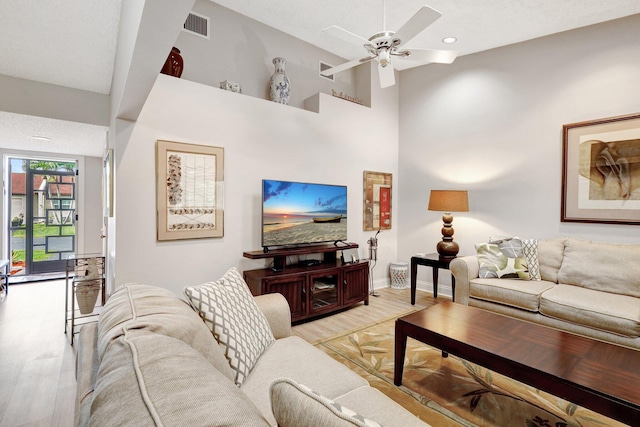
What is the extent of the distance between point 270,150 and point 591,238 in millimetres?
3518

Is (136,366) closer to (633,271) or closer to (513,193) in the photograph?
(633,271)

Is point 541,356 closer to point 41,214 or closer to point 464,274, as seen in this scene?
point 464,274

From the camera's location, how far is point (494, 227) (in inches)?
155

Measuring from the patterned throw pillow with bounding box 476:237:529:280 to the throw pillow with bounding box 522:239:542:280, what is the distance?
0.05m

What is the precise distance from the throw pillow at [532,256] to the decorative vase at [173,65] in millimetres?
3899

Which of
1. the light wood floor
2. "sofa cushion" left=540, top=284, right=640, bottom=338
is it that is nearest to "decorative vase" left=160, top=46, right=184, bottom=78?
the light wood floor

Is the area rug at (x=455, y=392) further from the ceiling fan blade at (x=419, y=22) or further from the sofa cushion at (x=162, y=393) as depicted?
the ceiling fan blade at (x=419, y=22)

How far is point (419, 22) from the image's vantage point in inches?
82.1

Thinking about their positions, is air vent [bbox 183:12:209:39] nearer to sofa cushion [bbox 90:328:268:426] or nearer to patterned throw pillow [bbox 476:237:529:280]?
sofa cushion [bbox 90:328:268:426]

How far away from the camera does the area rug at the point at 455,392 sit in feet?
5.92

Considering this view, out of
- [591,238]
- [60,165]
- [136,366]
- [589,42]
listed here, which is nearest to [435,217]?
[591,238]

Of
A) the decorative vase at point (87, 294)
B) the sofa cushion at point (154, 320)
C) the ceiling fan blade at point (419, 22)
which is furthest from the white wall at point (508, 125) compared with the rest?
the decorative vase at point (87, 294)

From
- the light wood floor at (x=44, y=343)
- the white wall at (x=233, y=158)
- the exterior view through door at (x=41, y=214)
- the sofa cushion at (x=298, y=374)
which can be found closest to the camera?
the sofa cushion at (x=298, y=374)

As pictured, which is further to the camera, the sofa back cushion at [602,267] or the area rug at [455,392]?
the sofa back cushion at [602,267]
